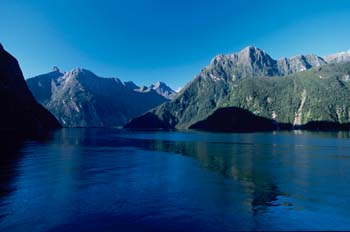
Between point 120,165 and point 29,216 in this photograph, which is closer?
point 29,216

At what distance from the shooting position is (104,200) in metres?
46.5

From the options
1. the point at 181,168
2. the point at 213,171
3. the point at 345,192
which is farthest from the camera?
the point at 181,168

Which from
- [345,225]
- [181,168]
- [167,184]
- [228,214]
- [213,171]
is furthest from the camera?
[181,168]

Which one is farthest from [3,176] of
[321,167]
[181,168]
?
[321,167]

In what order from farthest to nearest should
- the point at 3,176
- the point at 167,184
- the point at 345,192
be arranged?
1. the point at 3,176
2. the point at 167,184
3. the point at 345,192

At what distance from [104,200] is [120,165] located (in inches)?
1553

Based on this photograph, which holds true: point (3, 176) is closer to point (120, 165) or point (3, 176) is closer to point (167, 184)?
point (120, 165)

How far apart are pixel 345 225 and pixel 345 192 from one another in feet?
66.1

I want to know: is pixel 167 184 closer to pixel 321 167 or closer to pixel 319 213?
pixel 319 213

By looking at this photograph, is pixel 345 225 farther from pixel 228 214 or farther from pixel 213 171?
pixel 213 171

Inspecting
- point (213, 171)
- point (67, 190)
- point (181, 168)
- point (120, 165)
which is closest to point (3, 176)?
point (67, 190)

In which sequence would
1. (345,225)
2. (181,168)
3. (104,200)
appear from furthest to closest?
(181,168) → (104,200) → (345,225)

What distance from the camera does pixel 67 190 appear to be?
176ft

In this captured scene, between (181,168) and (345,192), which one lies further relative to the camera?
(181,168)
